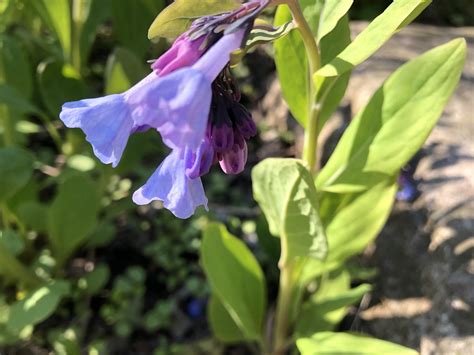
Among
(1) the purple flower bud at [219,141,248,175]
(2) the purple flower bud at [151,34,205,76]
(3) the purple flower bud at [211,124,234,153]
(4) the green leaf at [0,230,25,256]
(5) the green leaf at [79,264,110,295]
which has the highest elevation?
(2) the purple flower bud at [151,34,205,76]

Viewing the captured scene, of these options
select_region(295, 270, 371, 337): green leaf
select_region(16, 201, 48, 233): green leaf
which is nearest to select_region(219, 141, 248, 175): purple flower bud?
select_region(295, 270, 371, 337): green leaf

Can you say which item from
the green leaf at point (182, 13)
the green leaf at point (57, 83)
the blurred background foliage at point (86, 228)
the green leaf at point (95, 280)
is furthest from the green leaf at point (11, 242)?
the green leaf at point (182, 13)

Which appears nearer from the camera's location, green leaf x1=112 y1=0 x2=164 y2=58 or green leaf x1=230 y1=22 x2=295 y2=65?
green leaf x1=230 y1=22 x2=295 y2=65

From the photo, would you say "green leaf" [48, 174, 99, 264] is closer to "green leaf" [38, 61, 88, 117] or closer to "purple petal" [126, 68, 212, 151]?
"green leaf" [38, 61, 88, 117]

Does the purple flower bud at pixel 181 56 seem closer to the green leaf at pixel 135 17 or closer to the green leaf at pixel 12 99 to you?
the green leaf at pixel 12 99

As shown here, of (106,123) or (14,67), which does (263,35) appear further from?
(14,67)

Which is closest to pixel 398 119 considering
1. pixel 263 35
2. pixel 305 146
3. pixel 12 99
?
pixel 305 146
